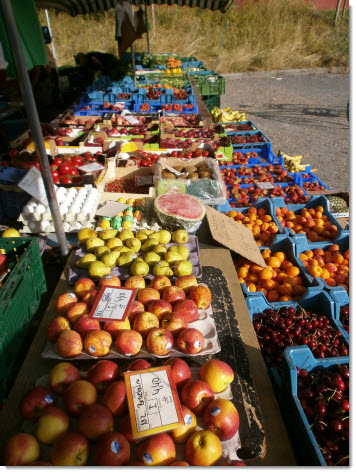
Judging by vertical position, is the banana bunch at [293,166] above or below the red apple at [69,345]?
below

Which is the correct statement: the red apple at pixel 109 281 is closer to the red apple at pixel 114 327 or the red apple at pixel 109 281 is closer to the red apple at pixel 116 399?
the red apple at pixel 114 327

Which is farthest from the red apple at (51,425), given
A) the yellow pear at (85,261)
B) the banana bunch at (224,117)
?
the banana bunch at (224,117)

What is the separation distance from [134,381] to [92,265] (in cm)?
110

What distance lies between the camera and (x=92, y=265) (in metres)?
2.46

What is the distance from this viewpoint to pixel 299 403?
74.0 inches

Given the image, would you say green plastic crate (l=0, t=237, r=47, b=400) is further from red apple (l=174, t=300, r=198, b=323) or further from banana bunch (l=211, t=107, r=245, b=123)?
banana bunch (l=211, t=107, r=245, b=123)

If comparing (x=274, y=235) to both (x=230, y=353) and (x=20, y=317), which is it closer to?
(x=230, y=353)

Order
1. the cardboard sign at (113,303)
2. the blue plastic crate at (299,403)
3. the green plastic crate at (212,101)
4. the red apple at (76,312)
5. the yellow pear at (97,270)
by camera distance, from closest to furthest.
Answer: the blue plastic crate at (299,403) → the cardboard sign at (113,303) → the red apple at (76,312) → the yellow pear at (97,270) → the green plastic crate at (212,101)

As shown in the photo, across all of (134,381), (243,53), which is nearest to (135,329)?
(134,381)

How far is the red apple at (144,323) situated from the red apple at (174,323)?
0.06 meters

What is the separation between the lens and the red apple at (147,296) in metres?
2.17

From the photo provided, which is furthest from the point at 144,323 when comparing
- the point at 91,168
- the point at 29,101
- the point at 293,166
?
the point at 293,166

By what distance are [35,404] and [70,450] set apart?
36cm

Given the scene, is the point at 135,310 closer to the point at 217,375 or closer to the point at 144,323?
the point at 144,323
